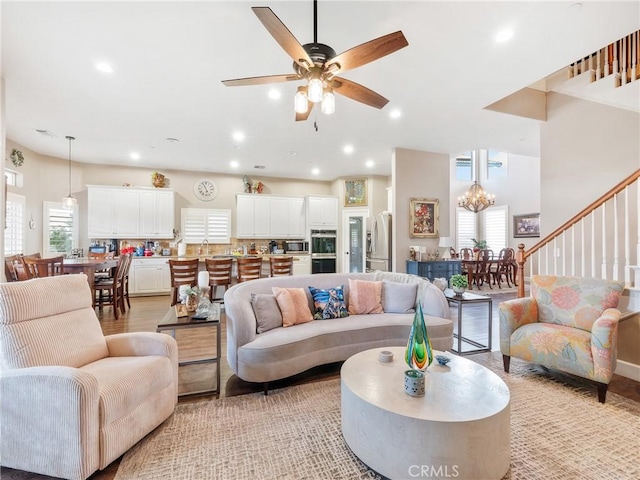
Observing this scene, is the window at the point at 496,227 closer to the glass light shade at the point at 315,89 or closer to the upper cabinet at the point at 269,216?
the upper cabinet at the point at 269,216

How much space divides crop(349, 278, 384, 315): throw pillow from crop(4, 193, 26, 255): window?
5769 millimetres

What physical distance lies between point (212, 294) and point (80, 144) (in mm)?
3647

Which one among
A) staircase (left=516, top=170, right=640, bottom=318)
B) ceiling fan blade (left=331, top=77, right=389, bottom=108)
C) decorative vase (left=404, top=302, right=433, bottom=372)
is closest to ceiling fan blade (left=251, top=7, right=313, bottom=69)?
ceiling fan blade (left=331, top=77, right=389, bottom=108)

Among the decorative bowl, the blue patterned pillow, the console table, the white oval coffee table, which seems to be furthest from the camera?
the console table

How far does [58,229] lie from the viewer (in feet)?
20.5

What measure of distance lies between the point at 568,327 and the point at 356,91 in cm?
284

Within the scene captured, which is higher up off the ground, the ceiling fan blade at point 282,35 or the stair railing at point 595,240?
the ceiling fan blade at point 282,35

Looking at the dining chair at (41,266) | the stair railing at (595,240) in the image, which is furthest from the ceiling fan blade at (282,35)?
the dining chair at (41,266)

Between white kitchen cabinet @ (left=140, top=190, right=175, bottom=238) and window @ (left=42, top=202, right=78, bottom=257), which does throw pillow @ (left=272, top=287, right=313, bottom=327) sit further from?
window @ (left=42, top=202, right=78, bottom=257)

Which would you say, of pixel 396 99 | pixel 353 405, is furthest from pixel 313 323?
pixel 396 99

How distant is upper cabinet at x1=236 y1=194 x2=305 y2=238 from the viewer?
25.1 feet

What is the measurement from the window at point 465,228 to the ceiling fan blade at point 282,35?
9.41 meters

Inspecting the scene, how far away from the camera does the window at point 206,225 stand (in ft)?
24.2

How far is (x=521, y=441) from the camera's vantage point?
6.05 feet
